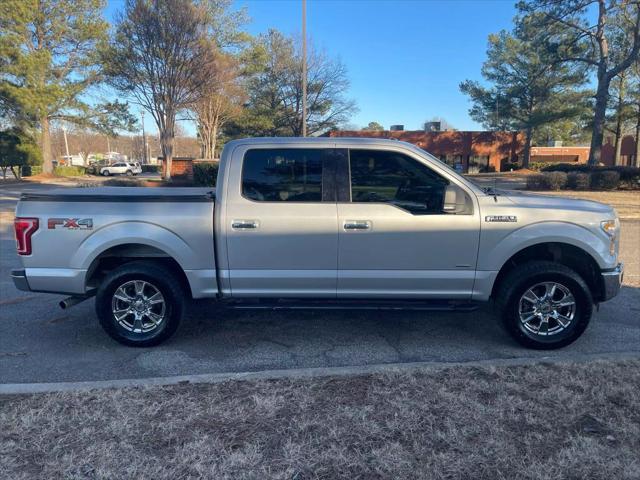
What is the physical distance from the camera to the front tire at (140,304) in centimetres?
426

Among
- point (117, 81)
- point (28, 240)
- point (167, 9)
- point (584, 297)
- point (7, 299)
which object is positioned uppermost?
point (167, 9)

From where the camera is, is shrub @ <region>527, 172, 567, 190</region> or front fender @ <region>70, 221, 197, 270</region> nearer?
front fender @ <region>70, 221, 197, 270</region>

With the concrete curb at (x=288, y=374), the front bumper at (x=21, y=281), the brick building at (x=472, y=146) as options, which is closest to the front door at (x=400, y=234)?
the concrete curb at (x=288, y=374)

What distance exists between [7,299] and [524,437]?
20.2 ft

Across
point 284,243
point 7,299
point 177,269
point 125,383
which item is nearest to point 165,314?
point 177,269

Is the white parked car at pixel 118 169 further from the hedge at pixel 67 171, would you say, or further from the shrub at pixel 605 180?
the shrub at pixel 605 180

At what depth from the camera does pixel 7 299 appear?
5.93 metres

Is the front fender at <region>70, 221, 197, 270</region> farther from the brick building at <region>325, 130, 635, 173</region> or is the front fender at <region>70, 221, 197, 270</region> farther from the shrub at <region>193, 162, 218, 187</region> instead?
the brick building at <region>325, 130, 635, 173</region>

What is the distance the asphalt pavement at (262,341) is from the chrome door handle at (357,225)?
1.16 m

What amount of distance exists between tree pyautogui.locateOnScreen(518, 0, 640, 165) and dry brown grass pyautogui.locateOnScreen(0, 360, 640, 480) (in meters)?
27.1

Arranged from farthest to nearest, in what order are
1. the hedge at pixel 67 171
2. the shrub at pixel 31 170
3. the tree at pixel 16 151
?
the hedge at pixel 67 171
the shrub at pixel 31 170
the tree at pixel 16 151

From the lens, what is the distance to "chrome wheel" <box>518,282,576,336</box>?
425 centimetres

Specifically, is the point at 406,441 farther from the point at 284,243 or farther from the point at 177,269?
the point at 177,269

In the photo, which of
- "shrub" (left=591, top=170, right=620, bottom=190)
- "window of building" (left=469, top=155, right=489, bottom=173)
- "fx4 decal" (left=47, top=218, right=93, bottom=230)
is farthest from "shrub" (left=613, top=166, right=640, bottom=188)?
"window of building" (left=469, top=155, right=489, bottom=173)
